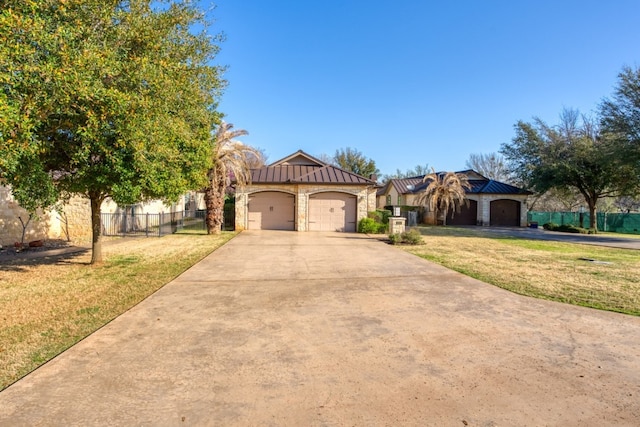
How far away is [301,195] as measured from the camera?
21562 millimetres

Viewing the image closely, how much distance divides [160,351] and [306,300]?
2860mm

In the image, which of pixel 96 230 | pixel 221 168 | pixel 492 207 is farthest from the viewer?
pixel 492 207

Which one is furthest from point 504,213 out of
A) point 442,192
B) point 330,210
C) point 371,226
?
point 330,210

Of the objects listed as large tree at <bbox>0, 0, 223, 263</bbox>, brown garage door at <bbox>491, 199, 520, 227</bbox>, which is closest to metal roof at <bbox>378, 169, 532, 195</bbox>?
brown garage door at <bbox>491, 199, 520, 227</bbox>

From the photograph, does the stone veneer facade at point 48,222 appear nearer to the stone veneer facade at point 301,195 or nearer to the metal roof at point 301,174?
the stone veneer facade at point 301,195

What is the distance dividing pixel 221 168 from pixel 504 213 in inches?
1002

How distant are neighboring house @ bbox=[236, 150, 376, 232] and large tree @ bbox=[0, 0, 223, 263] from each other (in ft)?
38.0

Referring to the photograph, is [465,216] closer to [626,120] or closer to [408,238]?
[626,120]

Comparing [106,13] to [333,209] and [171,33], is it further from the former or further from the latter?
Answer: [333,209]

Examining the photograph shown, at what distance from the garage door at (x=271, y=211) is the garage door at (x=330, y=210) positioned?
144cm

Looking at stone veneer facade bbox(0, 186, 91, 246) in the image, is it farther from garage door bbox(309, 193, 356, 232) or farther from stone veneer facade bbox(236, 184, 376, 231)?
garage door bbox(309, 193, 356, 232)

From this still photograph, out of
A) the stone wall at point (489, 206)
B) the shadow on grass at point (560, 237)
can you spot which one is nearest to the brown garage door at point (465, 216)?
the stone wall at point (489, 206)

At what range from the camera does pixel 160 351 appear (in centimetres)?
430

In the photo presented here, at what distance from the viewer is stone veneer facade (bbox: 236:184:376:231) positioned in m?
21.5
